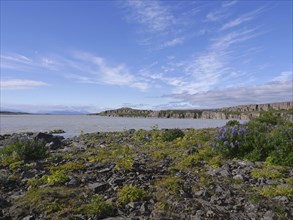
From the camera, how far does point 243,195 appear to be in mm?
7621

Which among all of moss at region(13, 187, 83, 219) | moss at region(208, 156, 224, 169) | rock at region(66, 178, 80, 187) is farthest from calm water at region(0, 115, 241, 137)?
moss at region(13, 187, 83, 219)

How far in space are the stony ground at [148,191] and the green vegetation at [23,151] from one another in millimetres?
721

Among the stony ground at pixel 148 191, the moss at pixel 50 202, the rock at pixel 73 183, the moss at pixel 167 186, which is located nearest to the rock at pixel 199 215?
the stony ground at pixel 148 191

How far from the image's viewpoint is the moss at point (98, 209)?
6535 mm

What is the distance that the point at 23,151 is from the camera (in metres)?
12.4

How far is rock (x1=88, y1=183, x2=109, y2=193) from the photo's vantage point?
317 inches

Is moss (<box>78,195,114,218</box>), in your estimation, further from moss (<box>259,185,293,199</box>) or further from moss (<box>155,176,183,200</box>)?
moss (<box>259,185,293,199</box>)

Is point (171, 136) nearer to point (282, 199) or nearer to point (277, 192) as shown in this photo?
point (277, 192)

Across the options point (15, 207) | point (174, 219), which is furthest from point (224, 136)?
point (15, 207)

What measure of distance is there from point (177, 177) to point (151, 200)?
202cm

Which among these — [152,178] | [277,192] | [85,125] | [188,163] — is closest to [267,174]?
[277,192]

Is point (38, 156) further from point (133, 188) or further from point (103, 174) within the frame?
point (133, 188)

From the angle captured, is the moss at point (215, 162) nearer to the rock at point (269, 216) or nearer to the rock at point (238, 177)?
the rock at point (238, 177)

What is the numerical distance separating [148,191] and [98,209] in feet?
5.55
